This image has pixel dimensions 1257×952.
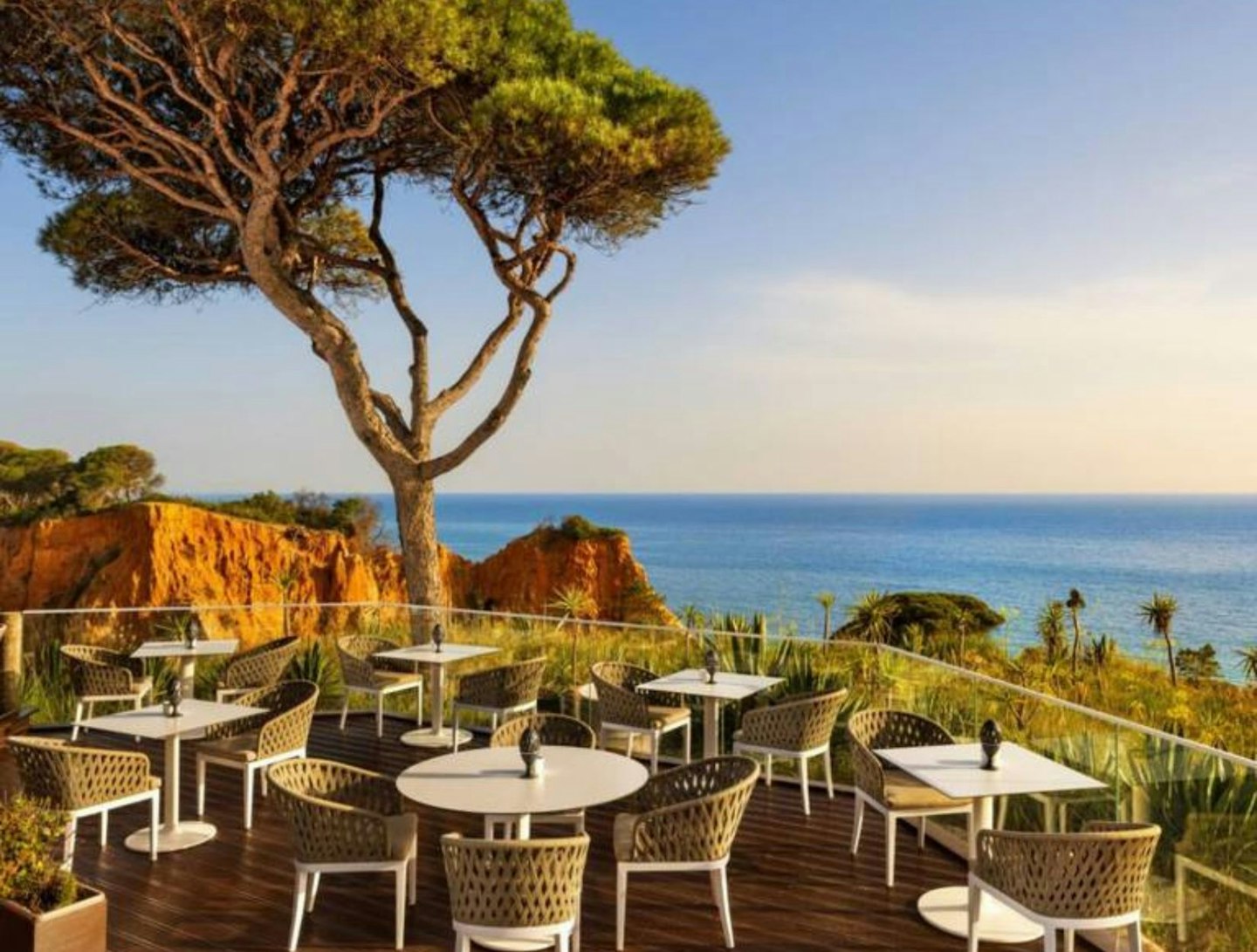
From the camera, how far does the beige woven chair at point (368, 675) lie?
8.09 meters

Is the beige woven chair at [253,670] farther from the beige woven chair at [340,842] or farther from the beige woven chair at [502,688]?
the beige woven chair at [340,842]

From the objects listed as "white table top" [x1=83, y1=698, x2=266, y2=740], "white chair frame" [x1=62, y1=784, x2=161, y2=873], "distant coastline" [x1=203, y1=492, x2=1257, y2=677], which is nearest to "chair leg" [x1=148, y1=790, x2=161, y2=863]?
"white chair frame" [x1=62, y1=784, x2=161, y2=873]

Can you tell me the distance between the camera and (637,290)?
25422 mm

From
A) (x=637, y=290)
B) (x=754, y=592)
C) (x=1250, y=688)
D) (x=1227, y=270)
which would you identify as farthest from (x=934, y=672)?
(x=754, y=592)

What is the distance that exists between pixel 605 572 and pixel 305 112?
1987 cm

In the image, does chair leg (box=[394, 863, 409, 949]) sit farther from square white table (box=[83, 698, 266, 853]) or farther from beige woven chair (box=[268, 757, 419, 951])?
square white table (box=[83, 698, 266, 853])

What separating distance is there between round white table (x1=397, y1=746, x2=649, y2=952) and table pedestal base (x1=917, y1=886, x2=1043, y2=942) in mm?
1530

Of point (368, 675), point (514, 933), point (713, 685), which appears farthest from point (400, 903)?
point (368, 675)

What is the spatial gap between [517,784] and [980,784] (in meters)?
2.00

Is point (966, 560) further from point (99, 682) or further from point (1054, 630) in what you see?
point (99, 682)

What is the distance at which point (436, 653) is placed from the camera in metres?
8.04

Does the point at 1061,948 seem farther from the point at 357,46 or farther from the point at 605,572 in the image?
the point at 605,572

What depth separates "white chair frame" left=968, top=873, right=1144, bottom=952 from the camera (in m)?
3.55

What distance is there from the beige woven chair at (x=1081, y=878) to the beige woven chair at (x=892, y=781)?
0.88m
